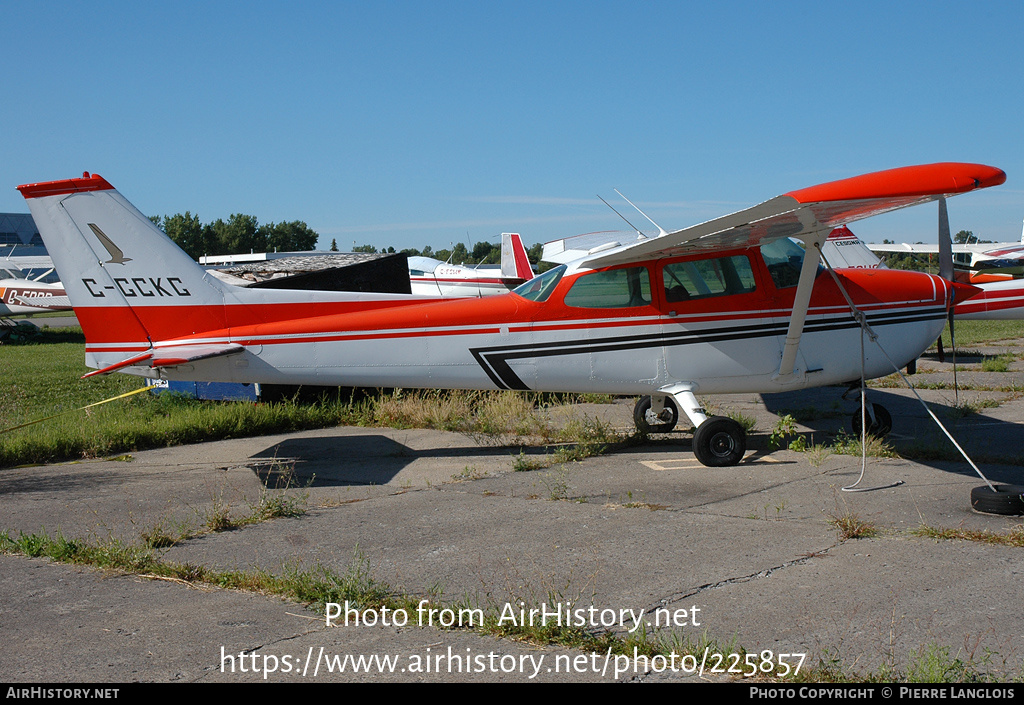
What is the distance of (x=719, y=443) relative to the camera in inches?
307

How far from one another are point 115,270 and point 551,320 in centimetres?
Answer: 424

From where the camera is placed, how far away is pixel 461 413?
1055cm

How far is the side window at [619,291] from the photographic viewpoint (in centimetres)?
817

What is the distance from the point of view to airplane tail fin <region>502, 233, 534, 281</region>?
30.4 m

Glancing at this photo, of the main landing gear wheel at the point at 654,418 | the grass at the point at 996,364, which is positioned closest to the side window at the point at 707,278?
the main landing gear wheel at the point at 654,418

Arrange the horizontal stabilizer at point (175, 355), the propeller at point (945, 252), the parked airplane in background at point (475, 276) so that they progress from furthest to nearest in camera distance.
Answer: the parked airplane in background at point (475, 276) → the propeller at point (945, 252) → the horizontal stabilizer at point (175, 355)

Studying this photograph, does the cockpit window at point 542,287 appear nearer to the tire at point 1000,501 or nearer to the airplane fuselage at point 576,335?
the airplane fuselage at point 576,335

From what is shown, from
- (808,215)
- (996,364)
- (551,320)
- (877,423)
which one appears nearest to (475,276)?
(996,364)

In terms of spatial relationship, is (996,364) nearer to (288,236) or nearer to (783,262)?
(783,262)

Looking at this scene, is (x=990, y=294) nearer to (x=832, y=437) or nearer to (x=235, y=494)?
(x=832, y=437)

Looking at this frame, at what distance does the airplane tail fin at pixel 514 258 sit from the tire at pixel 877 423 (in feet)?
67.8

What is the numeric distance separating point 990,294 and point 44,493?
12442 millimetres

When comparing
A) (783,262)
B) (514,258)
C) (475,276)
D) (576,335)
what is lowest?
(576,335)

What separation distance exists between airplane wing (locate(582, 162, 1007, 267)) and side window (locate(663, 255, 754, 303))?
0.17 meters
